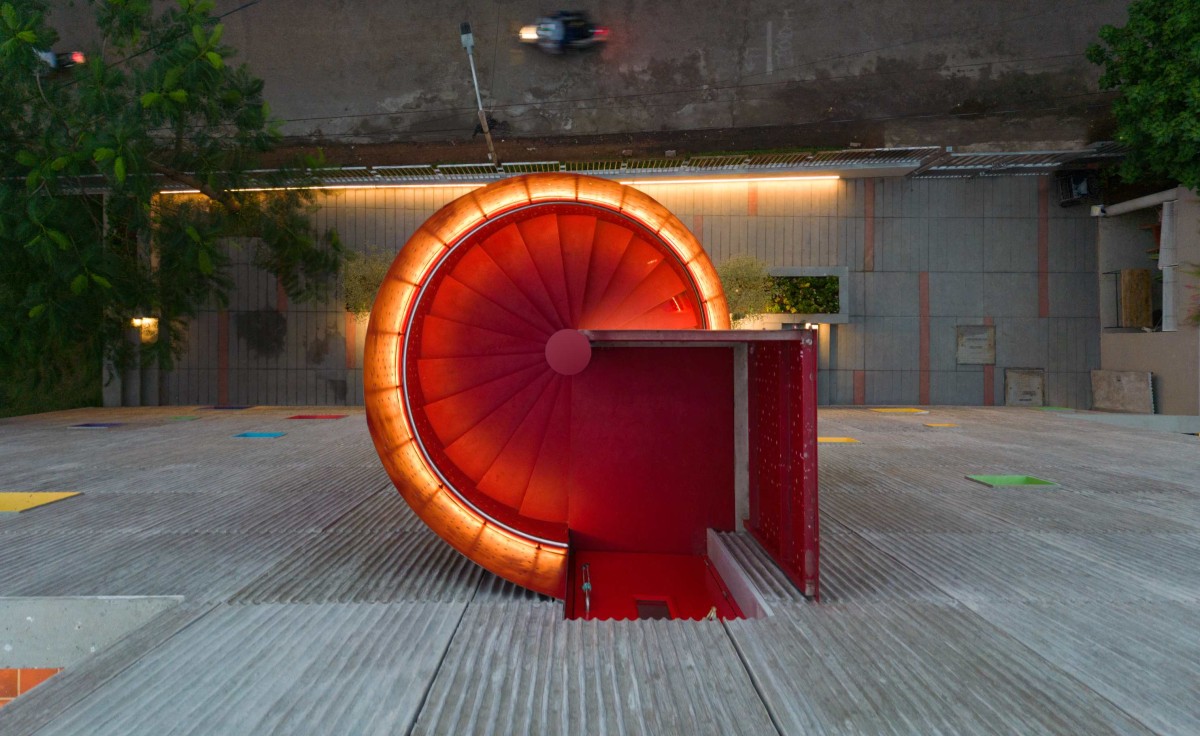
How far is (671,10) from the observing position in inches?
559

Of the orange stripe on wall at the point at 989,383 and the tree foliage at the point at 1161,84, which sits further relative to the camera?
the orange stripe on wall at the point at 989,383

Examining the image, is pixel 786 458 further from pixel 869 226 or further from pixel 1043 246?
pixel 1043 246

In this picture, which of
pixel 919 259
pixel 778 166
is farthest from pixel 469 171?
pixel 919 259

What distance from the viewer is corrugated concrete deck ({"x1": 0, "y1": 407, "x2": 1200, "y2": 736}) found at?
6.39 feet

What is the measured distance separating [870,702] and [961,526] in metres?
2.69

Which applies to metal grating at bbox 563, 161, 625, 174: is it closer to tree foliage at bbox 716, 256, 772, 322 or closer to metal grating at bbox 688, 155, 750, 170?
metal grating at bbox 688, 155, 750, 170

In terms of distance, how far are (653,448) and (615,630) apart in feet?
5.01

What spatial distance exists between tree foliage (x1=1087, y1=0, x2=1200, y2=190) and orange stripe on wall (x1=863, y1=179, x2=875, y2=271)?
437 cm

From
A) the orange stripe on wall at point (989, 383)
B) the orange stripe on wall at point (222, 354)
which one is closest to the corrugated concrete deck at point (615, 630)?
the orange stripe on wall at point (989, 383)

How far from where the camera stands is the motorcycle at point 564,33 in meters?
14.0

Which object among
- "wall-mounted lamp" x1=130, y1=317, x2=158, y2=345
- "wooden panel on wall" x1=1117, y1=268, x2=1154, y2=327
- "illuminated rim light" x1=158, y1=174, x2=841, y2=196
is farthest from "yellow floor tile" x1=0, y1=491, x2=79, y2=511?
"wooden panel on wall" x1=1117, y1=268, x2=1154, y2=327

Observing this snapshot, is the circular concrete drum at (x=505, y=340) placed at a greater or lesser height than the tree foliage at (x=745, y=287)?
lesser

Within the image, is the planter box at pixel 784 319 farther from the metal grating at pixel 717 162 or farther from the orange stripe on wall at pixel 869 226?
the metal grating at pixel 717 162

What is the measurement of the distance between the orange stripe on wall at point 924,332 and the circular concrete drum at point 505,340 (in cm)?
1212
